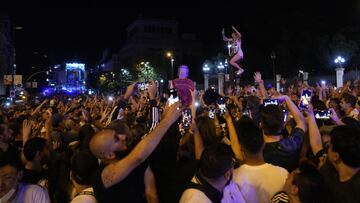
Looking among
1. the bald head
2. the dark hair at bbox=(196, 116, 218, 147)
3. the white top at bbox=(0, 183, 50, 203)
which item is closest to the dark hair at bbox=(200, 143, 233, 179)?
the bald head

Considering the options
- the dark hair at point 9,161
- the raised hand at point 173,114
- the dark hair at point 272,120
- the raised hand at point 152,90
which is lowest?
the dark hair at point 9,161

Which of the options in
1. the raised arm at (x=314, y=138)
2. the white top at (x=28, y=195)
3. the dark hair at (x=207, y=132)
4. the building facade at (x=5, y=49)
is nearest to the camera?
the white top at (x=28, y=195)

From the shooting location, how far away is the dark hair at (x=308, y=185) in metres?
3.00

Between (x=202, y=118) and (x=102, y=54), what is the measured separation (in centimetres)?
17290

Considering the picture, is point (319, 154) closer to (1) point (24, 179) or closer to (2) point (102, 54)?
(1) point (24, 179)

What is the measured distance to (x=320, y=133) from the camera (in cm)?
507

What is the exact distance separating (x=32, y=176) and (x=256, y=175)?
Answer: 2565mm

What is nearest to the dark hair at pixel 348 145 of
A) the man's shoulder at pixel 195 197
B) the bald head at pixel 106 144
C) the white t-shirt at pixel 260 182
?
the white t-shirt at pixel 260 182

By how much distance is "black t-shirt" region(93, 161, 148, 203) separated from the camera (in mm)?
3402

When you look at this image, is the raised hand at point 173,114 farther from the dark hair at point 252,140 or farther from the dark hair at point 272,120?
the dark hair at point 272,120

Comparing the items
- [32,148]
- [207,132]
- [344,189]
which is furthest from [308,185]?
[32,148]

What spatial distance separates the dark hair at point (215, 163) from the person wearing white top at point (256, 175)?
58cm

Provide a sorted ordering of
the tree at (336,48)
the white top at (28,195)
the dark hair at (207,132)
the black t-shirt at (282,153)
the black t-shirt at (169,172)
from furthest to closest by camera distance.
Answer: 1. the tree at (336,48)
2. the dark hair at (207,132)
3. the black t-shirt at (282,153)
4. the black t-shirt at (169,172)
5. the white top at (28,195)

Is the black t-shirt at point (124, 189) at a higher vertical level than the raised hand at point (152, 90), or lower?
lower
